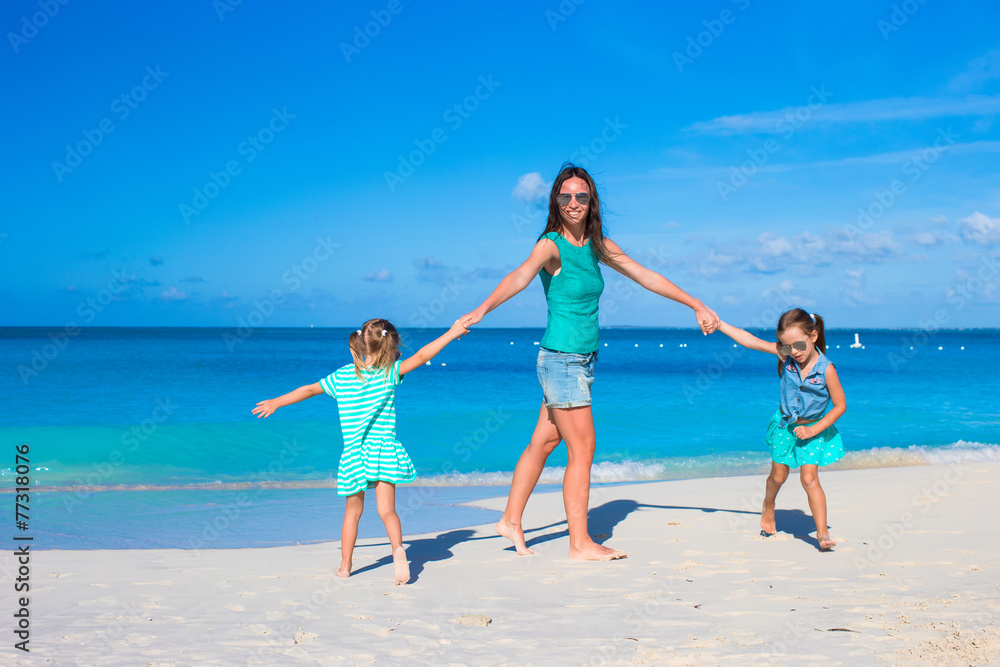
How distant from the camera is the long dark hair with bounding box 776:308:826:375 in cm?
443

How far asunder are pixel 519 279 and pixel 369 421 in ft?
3.71

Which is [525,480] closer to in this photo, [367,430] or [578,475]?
[578,475]

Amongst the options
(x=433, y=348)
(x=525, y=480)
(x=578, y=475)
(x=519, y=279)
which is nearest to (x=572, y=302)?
(x=519, y=279)

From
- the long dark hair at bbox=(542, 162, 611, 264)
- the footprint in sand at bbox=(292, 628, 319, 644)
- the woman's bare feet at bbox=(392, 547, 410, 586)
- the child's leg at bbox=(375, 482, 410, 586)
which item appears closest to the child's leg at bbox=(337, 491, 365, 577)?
the child's leg at bbox=(375, 482, 410, 586)

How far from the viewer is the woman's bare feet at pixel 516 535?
4.41 metres

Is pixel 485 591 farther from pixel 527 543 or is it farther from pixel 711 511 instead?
pixel 711 511

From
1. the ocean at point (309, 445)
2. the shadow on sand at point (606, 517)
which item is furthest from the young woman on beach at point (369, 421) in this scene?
the shadow on sand at point (606, 517)

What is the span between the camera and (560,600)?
3.53 meters

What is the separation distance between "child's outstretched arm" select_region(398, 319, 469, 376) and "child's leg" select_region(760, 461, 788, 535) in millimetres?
2257

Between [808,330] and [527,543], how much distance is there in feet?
7.34

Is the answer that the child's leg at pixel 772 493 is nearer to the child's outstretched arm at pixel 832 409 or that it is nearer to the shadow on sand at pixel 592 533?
the shadow on sand at pixel 592 533

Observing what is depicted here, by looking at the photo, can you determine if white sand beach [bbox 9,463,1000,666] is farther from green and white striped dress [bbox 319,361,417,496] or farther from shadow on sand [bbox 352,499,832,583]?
green and white striped dress [bbox 319,361,417,496]

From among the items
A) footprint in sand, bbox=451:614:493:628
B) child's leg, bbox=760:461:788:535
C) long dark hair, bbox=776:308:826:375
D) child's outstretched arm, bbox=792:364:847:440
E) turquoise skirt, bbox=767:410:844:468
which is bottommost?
footprint in sand, bbox=451:614:493:628

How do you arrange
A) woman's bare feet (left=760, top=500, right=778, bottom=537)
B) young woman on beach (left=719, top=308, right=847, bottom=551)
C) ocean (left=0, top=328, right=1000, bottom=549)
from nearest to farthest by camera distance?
young woman on beach (left=719, top=308, right=847, bottom=551) → woman's bare feet (left=760, top=500, right=778, bottom=537) → ocean (left=0, top=328, right=1000, bottom=549)
